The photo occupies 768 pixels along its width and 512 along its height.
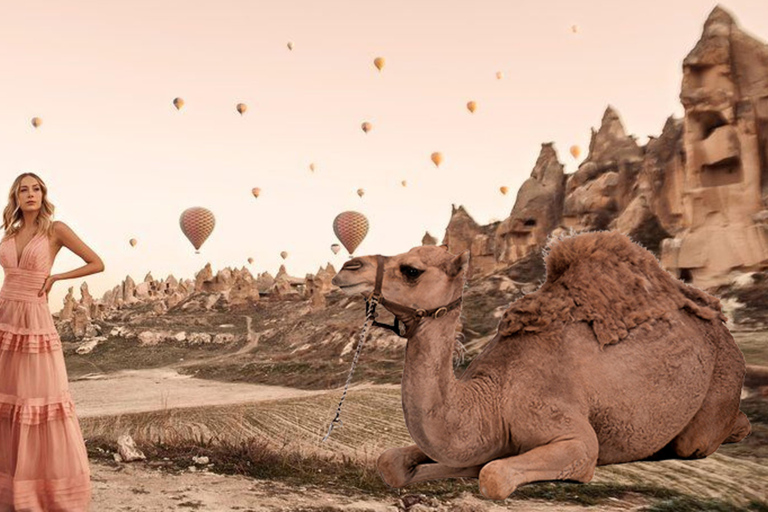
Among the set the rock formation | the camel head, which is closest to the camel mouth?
the camel head

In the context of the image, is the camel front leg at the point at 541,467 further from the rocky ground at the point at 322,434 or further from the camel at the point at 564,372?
the rocky ground at the point at 322,434

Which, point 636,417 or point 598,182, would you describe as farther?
point 598,182

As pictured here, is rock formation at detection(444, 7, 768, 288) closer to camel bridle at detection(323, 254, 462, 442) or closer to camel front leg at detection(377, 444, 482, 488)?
camel front leg at detection(377, 444, 482, 488)

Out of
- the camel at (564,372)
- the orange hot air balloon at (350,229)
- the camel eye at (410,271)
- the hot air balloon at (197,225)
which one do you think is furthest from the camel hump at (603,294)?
the hot air balloon at (197,225)

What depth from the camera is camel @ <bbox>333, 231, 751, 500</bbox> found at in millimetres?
4145

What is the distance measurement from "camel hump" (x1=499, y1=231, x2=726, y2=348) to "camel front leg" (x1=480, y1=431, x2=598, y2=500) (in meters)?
0.89

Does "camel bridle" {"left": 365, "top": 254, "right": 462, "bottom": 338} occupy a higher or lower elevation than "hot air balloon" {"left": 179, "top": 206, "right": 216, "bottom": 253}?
lower

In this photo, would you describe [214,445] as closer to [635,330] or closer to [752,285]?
[635,330]

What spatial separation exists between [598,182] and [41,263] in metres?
48.6

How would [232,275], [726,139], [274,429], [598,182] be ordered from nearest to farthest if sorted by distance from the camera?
[274,429]
[726,139]
[598,182]
[232,275]

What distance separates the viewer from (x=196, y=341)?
57.1 m

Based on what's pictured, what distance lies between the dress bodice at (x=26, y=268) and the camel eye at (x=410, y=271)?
12.2ft

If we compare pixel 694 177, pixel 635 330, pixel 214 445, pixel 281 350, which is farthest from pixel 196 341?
pixel 635 330

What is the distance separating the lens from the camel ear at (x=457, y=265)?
4.09 meters
